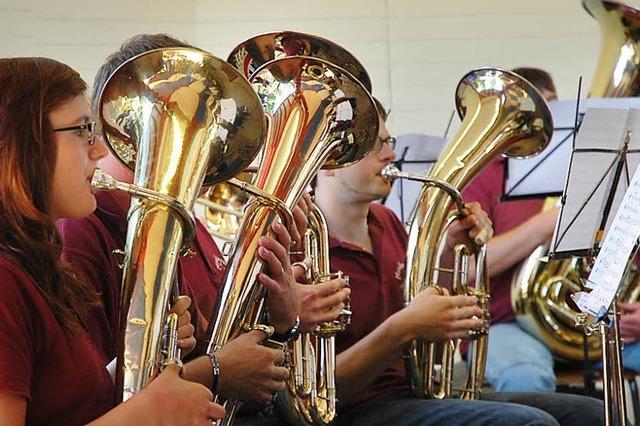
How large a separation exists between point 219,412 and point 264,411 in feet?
2.33

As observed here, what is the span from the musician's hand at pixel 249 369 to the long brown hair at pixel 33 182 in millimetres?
287

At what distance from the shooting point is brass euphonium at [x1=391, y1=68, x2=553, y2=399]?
2.49m

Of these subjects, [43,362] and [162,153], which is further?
[162,153]

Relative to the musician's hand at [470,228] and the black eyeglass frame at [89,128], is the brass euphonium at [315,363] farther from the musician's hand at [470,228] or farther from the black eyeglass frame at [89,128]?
the black eyeglass frame at [89,128]

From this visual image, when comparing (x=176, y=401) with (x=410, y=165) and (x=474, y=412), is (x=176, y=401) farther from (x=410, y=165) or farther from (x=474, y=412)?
(x=410, y=165)

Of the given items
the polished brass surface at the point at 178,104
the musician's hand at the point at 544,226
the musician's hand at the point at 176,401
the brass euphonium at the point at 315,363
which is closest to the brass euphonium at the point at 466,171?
the brass euphonium at the point at 315,363

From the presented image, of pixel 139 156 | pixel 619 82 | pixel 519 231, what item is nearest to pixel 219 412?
pixel 139 156

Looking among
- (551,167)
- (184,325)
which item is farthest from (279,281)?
(551,167)

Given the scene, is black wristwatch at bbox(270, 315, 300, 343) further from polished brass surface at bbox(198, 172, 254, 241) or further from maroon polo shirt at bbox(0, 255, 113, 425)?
polished brass surface at bbox(198, 172, 254, 241)

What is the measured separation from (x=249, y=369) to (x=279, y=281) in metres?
0.18

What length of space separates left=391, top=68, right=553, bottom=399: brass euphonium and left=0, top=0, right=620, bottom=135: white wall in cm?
203

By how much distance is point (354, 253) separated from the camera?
100 inches

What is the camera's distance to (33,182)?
1.49 metres

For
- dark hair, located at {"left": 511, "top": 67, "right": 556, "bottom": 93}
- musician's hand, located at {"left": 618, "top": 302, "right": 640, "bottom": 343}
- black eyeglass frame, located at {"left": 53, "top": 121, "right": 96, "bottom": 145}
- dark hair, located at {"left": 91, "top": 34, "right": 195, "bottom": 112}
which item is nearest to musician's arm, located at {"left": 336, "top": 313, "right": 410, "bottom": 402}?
dark hair, located at {"left": 91, "top": 34, "right": 195, "bottom": 112}
